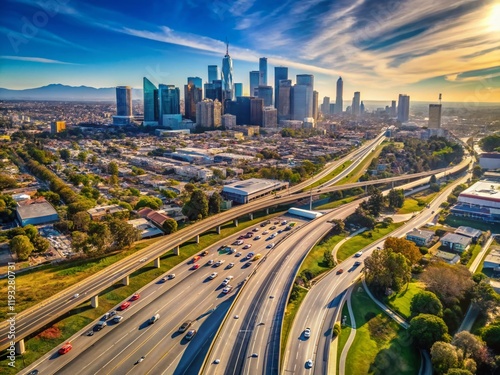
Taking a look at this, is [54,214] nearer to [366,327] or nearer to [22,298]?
[22,298]

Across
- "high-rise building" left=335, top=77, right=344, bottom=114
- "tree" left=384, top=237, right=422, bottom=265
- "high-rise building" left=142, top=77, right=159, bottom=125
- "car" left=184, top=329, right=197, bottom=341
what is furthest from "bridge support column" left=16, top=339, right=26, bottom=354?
"high-rise building" left=335, top=77, right=344, bottom=114

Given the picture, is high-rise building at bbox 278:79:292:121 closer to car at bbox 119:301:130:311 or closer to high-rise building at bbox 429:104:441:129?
high-rise building at bbox 429:104:441:129

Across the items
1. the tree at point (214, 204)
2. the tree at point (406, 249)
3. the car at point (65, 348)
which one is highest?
the tree at point (214, 204)

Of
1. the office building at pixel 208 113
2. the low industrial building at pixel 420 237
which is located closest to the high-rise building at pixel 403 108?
the office building at pixel 208 113

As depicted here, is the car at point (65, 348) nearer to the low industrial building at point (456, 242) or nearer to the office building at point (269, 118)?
the low industrial building at point (456, 242)

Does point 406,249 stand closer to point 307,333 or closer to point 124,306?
point 307,333

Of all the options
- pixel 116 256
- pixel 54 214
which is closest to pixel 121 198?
pixel 54 214

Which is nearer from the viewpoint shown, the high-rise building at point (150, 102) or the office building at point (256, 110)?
the high-rise building at point (150, 102)
